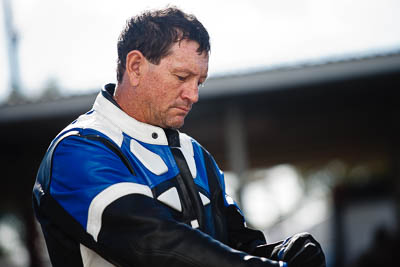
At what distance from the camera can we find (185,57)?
168 cm

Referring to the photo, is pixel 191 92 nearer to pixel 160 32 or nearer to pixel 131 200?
pixel 160 32

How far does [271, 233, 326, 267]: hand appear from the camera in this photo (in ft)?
4.78

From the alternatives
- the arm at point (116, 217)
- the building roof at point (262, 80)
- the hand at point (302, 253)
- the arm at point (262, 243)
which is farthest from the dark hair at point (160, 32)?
the building roof at point (262, 80)

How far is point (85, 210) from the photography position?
1.42 m

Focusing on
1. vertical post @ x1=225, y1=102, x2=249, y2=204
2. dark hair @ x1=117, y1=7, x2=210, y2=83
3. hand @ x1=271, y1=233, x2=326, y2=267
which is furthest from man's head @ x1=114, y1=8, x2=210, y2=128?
vertical post @ x1=225, y1=102, x2=249, y2=204

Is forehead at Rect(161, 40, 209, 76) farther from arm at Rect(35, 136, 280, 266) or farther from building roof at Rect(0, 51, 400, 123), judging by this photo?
building roof at Rect(0, 51, 400, 123)

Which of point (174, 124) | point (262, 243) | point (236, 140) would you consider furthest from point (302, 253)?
point (236, 140)

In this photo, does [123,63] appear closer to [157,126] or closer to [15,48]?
[157,126]

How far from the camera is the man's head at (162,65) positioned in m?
1.68

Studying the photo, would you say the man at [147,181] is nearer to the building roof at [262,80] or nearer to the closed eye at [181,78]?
the closed eye at [181,78]

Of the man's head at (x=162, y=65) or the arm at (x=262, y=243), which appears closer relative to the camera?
the arm at (x=262, y=243)

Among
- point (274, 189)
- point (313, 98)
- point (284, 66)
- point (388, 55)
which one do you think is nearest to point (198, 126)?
point (313, 98)

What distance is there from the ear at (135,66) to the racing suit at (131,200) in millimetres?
97

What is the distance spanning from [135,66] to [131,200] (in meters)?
0.52
